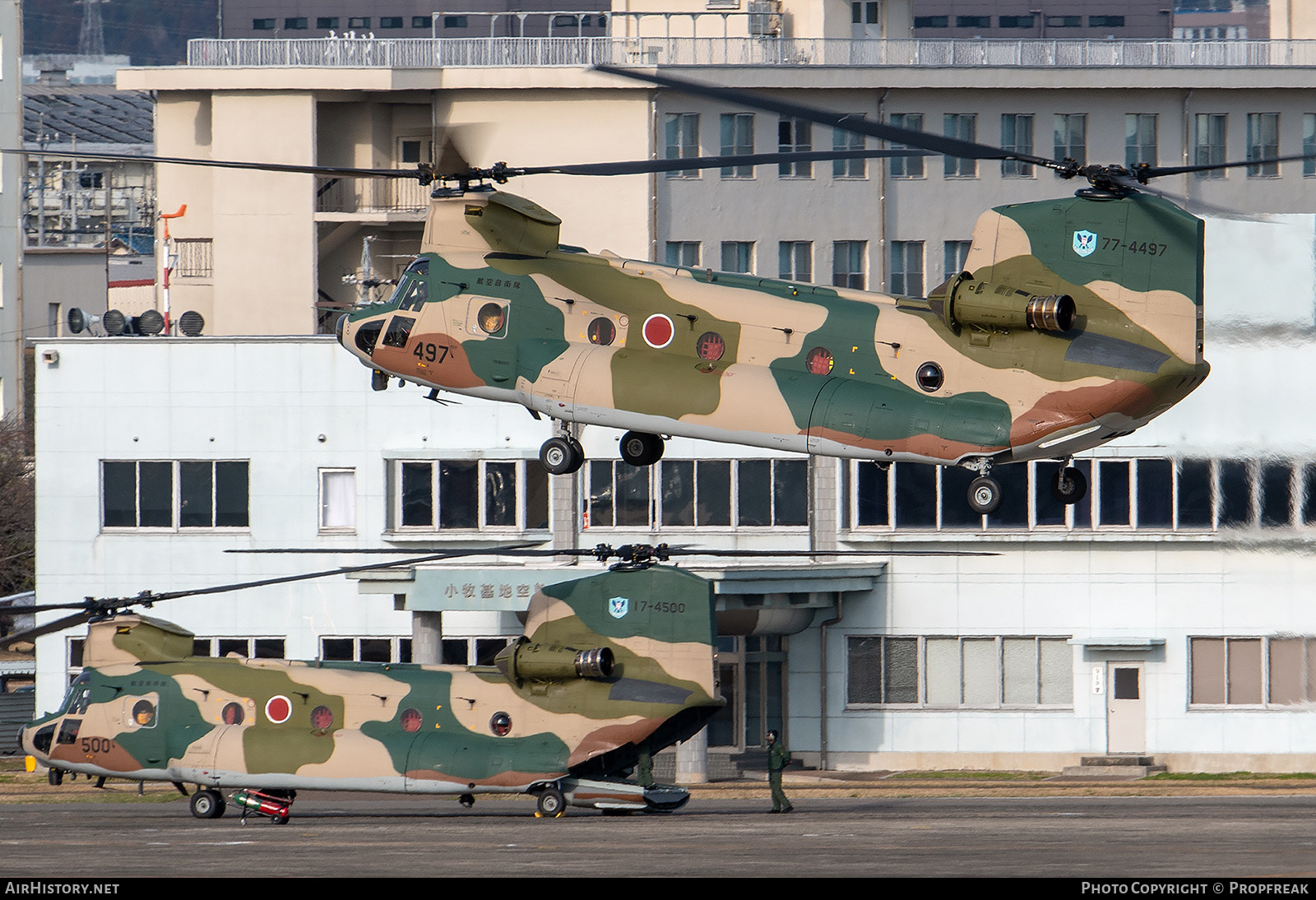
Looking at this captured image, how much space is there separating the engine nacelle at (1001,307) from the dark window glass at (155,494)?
37.2m

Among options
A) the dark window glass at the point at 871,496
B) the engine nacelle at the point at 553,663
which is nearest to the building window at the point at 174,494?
the dark window glass at the point at 871,496

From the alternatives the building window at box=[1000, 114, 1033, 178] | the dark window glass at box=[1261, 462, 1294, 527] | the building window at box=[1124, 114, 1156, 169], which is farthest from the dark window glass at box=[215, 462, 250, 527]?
the building window at box=[1124, 114, 1156, 169]

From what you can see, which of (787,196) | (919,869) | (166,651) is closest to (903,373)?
(919,869)

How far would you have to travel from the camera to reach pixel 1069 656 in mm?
58219

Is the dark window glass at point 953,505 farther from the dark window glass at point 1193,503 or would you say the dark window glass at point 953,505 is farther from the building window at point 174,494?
the building window at point 174,494

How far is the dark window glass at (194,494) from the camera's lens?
197 ft

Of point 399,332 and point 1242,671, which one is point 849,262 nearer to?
point 1242,671

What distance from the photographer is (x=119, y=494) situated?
60312 millimetres

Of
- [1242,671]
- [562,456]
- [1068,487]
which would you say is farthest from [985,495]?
[1242,671]

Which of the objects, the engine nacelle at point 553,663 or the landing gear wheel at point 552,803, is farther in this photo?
the landing gear wheel at point 552,803

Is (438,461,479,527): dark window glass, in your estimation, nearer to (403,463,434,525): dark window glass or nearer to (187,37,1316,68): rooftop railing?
(403,463,434,525): dark window glass

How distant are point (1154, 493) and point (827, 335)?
1192 inches

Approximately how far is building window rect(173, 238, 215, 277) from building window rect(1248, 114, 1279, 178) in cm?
4819

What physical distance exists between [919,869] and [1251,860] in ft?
19.7
